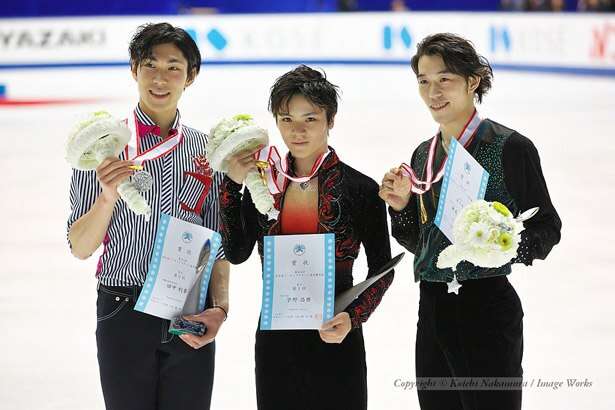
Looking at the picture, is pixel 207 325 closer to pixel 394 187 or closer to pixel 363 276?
pixel 394 187

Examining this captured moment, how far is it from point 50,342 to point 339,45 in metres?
12.7

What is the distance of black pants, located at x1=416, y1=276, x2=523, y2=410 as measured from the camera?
2762 mm

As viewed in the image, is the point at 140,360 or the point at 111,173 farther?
the point at 140,360

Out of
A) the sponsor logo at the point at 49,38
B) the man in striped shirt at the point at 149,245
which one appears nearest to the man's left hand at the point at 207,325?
Answer: the man in striped shirt at the point at 149,245

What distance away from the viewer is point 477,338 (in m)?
2.77

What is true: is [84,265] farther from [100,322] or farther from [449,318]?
[449,318]

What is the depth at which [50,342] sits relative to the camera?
5.29 metres

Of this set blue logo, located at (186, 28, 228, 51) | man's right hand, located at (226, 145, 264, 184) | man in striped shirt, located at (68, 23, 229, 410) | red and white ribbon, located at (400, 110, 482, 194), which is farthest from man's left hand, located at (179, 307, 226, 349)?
blue logo, located at (186, 28, 228, 51)

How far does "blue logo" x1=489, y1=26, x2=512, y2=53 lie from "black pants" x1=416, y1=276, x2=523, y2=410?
14.8 metres

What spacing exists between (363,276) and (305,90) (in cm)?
357

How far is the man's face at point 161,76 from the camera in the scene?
2863 millimetres

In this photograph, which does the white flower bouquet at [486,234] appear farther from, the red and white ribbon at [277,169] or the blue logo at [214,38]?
the blue logo at [214,38]

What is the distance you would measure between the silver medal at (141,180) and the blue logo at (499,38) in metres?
14.9

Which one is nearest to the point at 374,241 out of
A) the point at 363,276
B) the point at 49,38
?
the point at 363,276
